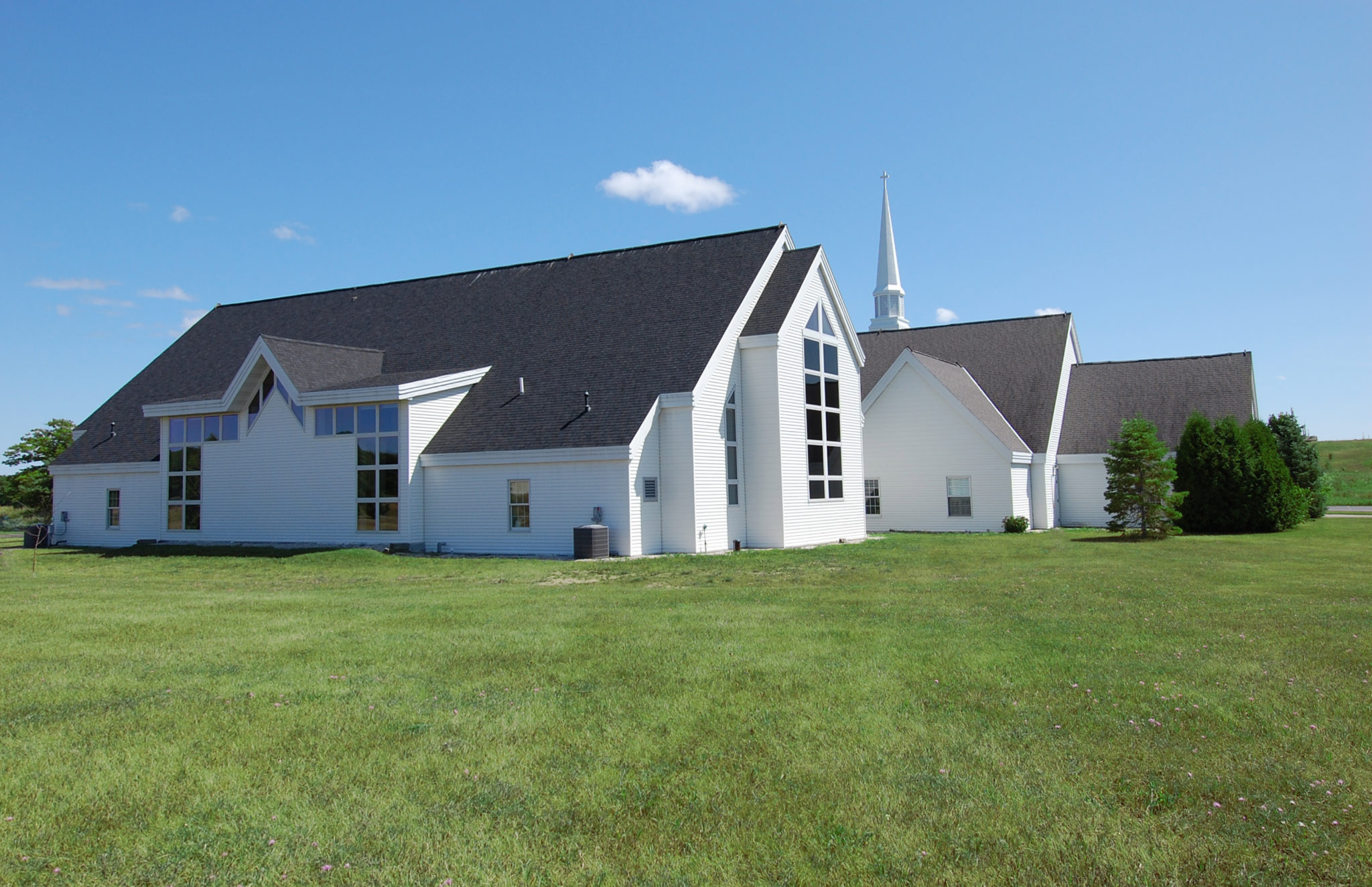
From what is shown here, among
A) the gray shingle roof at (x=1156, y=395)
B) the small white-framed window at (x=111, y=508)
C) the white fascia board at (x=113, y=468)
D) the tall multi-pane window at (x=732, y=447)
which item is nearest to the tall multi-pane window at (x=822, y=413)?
the tall multi-pane window at (x=732, y=447)

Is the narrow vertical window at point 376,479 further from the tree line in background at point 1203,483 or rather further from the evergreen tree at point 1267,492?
the evergreen tree at point 1267,492

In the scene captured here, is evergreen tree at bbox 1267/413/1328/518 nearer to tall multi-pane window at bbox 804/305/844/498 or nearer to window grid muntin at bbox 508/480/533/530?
tall multi-pane window at bbox 804/305/844/498

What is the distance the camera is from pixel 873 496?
35594 millimetres

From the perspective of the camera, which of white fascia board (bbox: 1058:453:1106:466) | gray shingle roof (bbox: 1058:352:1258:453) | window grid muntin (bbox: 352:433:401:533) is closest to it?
window grid muntin (bbox: 352:433:401:533)

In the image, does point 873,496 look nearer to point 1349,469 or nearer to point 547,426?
point 547,426

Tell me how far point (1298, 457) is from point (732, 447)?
88.6ft

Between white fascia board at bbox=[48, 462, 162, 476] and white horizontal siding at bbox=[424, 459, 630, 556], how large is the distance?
11146 mm

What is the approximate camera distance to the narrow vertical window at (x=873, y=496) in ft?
116

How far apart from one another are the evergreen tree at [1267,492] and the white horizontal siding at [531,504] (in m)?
21.2

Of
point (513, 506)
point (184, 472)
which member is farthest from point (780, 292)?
point (184, 472)

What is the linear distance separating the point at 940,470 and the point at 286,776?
1209 inches

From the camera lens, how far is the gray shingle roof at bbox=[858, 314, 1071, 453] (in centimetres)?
3688

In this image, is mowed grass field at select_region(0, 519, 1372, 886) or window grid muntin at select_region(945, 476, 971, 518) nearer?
mowed grass field at select_region(0, 519, 1372, 886)

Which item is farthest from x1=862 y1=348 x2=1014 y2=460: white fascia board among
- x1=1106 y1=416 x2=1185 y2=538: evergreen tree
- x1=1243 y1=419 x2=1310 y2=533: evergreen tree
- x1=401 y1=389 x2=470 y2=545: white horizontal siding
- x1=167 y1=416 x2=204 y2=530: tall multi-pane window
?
x1=167 y1=416 x2=204 y2=530: tall multi-pane window
